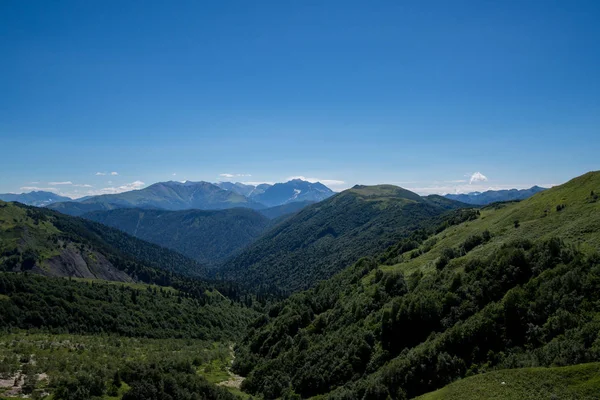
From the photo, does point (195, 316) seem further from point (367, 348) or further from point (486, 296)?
point (486, 296)

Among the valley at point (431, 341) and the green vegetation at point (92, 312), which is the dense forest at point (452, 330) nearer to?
the valley at point (431, 341)

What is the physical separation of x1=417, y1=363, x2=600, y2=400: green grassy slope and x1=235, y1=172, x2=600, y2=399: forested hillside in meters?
0.61

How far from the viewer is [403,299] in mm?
67500

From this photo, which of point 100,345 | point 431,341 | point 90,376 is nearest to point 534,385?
point 431,341

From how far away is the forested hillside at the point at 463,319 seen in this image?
44094 millimetres

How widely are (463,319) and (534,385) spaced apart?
22.2m

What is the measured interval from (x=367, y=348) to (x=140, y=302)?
162 meters

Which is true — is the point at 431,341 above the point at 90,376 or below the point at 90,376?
above

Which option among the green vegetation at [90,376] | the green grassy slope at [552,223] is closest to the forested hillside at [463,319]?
the green grassy slope at [552,223]

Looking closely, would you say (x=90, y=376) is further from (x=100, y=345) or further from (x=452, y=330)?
(x=452, y=330)

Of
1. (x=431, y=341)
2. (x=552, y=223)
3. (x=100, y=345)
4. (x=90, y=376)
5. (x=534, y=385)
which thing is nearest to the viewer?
(x=534, y=385)

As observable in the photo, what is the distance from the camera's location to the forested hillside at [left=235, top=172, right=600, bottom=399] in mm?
44094

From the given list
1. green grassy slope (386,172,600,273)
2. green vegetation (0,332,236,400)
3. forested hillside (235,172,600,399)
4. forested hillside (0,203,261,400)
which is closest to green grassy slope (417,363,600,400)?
forested hillside (235,172,600,399)

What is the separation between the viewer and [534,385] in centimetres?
3384
